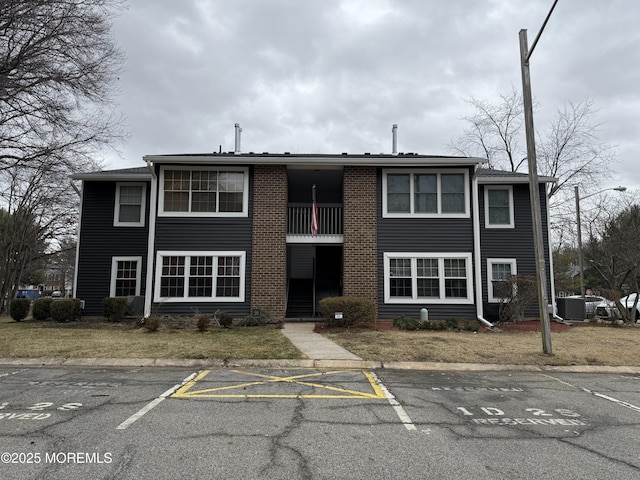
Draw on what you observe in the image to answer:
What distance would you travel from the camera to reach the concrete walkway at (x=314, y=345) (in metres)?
8.84

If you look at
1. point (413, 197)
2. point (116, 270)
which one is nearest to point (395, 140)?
point (413, 197)

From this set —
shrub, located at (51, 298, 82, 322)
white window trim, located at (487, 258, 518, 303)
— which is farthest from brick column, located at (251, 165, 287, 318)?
white window trim, located at (487, 258, 518, 303)

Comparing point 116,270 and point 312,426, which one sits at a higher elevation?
point 116,270

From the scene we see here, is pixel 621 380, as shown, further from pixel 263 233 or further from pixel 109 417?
pixel 263 233

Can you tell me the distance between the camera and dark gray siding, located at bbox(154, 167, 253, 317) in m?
15.0

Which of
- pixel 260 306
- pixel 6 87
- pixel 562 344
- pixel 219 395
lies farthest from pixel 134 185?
pixel 562 344

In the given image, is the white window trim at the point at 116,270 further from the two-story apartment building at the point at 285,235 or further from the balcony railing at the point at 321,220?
the balcony railing at the point at 321,220

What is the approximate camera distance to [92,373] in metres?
7.57

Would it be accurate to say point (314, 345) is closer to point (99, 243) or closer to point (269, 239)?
point (269, 239)

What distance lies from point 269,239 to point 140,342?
19.8 feet

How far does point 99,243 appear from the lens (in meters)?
16.5

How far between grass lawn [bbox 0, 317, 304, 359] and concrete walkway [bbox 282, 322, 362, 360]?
280 mm

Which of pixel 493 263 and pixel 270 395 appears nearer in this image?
pixel 270 395

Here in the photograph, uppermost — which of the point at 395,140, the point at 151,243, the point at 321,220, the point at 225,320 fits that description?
the point at 395,140
